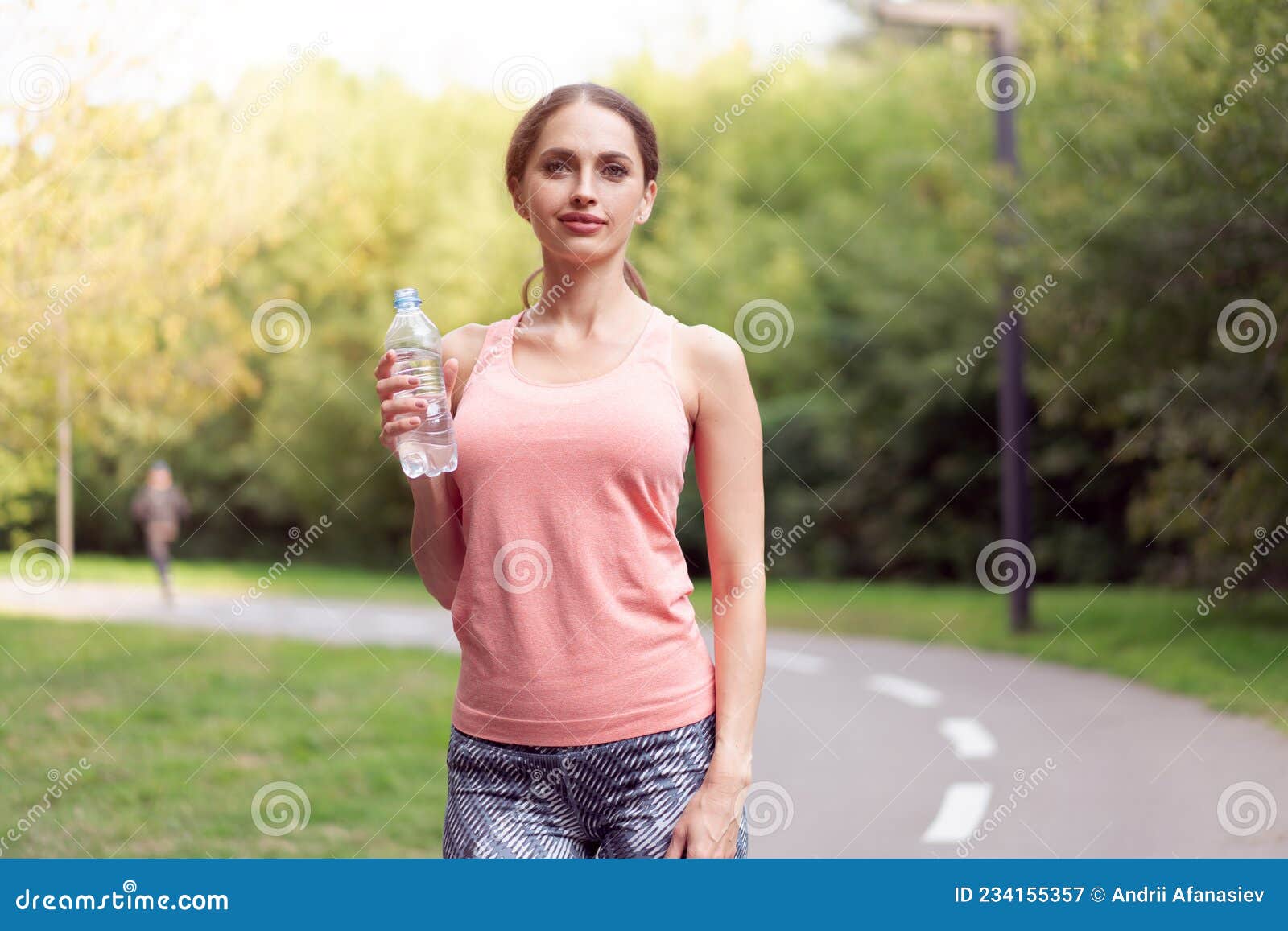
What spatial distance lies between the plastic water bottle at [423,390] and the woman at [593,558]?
3 cm

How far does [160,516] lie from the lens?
1973 cm

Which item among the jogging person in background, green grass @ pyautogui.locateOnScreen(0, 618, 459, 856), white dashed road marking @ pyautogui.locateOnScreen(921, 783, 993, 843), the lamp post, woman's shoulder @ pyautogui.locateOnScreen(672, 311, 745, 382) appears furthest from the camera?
the jogging person in background

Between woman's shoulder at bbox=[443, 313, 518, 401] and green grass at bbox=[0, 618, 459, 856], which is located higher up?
woman's shoulder at bbox=[443, 313, 518, 401]

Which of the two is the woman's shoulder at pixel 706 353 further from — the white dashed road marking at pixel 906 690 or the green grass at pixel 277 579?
the green grass at pixel 277 579

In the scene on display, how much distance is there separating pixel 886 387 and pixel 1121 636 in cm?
989

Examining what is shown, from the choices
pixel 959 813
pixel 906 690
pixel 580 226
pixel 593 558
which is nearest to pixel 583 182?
pixel 580 226

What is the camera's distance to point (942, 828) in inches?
255

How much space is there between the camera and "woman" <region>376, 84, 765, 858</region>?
2244 mm

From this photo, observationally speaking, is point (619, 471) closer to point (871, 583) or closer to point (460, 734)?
point (460, 734)

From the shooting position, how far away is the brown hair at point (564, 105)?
7.76 ft

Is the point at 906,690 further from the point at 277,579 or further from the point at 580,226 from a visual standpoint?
the point at 277,579

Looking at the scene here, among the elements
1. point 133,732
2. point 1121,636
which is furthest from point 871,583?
point 133,732

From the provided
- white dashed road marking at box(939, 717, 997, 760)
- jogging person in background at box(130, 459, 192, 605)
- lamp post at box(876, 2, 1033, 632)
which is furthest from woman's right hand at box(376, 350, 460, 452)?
jogging person in background at box(130, 459, 192, 605)

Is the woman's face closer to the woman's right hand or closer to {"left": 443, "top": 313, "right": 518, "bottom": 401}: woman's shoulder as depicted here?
{"left": 443, "top": 313, "right": 518, "bottom": 401}: woman's shoulder
